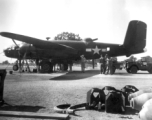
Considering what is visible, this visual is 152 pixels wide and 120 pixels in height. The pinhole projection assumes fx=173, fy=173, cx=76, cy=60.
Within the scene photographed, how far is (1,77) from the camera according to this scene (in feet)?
18.7

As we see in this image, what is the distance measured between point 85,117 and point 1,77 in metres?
3.12

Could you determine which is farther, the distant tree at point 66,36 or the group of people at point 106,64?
the distant tree at point 66,36

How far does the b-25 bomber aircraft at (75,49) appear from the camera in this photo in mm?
18500

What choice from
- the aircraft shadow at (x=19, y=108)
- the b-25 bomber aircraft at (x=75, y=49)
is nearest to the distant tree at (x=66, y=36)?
the b-25 bomber aircraft at (x=75, y=49)

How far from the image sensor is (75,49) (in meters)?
20.2

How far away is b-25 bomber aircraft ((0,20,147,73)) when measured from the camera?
18.5 meters

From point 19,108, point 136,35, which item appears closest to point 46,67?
point 136,35

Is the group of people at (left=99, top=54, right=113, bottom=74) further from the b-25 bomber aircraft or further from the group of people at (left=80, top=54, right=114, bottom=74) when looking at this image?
the b-25 bomber aircraft

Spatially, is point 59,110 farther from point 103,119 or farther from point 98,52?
point 98,52

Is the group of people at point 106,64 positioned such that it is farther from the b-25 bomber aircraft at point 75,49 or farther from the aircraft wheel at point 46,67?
the aircraft wheel at point 46,67

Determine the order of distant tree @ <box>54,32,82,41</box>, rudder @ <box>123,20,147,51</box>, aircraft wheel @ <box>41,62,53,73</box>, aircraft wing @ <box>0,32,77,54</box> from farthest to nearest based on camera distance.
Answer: distant tree @ <box>54,32,82,41</box>, rudder @ <box>123,20,147,51</box>, aircraft wheel @ <box>41,62,53,73</box>, aircraft wing @ <box>0,32,77,54</box>

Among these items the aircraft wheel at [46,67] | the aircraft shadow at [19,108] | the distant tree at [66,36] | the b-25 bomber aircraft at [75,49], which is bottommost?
the aircraft shadow at [19,108]

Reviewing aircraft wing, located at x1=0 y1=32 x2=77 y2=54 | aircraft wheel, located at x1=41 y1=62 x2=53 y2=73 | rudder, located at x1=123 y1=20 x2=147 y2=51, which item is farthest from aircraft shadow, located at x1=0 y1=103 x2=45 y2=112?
rudder, located at x1=123 y1=20 x2=147 y2=51

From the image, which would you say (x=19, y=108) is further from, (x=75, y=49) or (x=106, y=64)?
(x=75, y=49)
